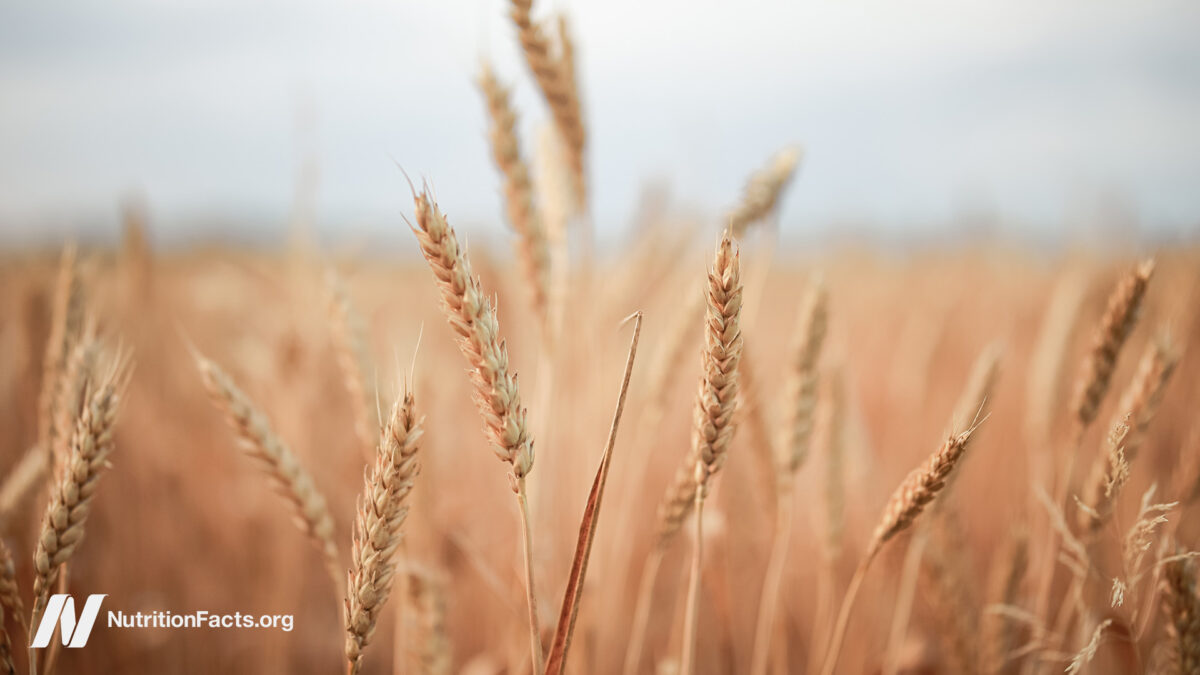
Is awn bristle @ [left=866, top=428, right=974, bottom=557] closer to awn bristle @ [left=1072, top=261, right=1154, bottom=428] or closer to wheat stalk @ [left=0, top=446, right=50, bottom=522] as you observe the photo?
awn bristle @ [left=1072, top=261, right=1154, bottom=428]

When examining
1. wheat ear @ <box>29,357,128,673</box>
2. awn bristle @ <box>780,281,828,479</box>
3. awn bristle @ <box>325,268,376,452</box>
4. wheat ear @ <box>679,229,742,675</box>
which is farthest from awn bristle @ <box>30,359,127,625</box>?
awn bristle @ <box>780,281,828,479</box>

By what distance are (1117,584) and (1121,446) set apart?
23cm

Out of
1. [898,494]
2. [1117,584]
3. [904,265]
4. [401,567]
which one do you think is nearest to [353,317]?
[401,567]

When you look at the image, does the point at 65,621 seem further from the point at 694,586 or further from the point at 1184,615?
the point at 1184,615

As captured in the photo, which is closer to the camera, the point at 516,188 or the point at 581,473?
the point at 516,188

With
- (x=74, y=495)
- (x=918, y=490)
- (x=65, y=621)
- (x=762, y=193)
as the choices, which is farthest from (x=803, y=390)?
(x=65, y=621)

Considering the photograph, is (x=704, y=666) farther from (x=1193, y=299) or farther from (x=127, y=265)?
(x=127, y=265)

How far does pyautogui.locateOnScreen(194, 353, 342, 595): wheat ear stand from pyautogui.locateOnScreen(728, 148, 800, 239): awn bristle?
83 cm

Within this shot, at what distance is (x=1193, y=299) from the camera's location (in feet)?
5.62

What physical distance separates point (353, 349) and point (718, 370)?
67 centimetres

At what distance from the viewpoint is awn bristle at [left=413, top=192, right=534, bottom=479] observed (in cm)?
57

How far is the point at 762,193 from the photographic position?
3.80 feet

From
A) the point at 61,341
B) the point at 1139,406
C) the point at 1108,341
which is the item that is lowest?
the point at 1139,406

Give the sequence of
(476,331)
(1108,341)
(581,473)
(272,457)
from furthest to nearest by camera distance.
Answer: (581,473) → (1108,341) → (272,457) → (476,331)
